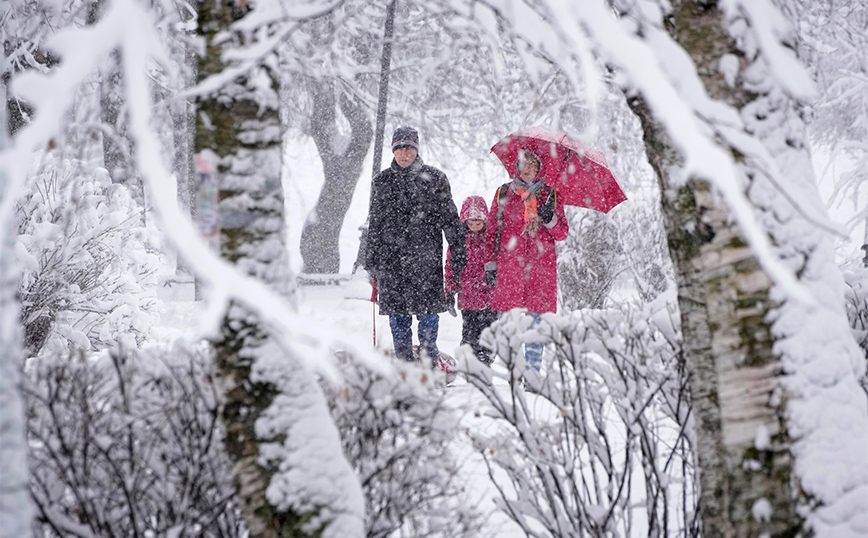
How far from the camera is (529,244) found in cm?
450

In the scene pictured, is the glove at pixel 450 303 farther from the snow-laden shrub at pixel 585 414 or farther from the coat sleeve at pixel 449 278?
the snow-laden shrub at pixel 585 414

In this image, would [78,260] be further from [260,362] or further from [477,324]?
[260,362]

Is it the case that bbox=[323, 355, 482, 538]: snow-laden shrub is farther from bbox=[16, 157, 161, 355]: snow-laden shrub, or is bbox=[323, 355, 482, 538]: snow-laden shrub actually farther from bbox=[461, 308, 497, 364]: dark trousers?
bbox=[16, 157, 161, 355]: snow-laden shrub

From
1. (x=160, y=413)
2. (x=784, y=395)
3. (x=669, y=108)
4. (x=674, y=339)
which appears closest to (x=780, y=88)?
(x=784, y=395)

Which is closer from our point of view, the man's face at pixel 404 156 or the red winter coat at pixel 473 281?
the man's face at pixel 404 156

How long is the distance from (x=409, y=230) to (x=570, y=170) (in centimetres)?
120

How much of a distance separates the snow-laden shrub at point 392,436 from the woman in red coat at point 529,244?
2.65 m

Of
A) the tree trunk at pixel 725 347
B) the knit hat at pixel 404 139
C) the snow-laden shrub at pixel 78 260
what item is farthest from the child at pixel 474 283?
the tree trunk at pixel 725 347

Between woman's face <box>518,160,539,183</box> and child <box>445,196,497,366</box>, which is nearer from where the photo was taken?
woman's face <box>518,160,539,183</box>

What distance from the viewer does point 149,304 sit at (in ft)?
18.2

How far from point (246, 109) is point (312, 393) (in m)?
0.74

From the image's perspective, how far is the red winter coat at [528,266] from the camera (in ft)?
14.6

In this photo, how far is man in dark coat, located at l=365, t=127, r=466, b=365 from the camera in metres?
4.42

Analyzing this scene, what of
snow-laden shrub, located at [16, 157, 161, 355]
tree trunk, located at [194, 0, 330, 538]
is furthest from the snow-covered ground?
tree trunk, located at [194, 0, 330, 538]
